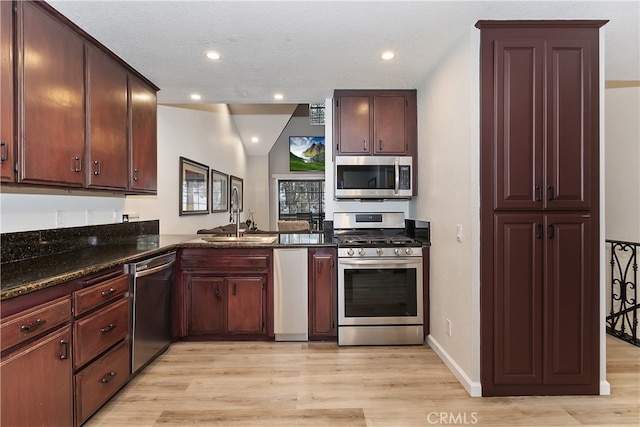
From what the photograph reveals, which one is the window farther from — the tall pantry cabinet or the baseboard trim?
the tall pantry cabinet

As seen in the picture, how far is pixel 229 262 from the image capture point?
3105 millimetres

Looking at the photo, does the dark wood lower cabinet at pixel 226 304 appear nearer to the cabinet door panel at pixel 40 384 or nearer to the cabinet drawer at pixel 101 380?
the cabinet drawer at pixel 101 380

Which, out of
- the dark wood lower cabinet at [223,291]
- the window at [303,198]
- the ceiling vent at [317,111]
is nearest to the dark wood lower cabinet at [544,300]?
the dark wood lower cabinet at [223,291]

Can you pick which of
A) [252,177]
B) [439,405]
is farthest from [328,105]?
[252,177]

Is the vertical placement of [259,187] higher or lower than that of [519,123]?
higher

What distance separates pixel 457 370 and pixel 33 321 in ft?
8.15

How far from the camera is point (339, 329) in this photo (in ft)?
10.1

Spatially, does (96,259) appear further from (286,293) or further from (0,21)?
(286,293)

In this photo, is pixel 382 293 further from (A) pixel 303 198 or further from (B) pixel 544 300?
(A) pixel 303 198

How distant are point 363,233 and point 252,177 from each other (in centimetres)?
600

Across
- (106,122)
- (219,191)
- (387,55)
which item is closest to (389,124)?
(387,55)

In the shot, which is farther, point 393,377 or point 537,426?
point 393,377

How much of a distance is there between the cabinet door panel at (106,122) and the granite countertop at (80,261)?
0.50 meters

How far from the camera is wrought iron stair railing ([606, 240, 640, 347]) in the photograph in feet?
11.1
